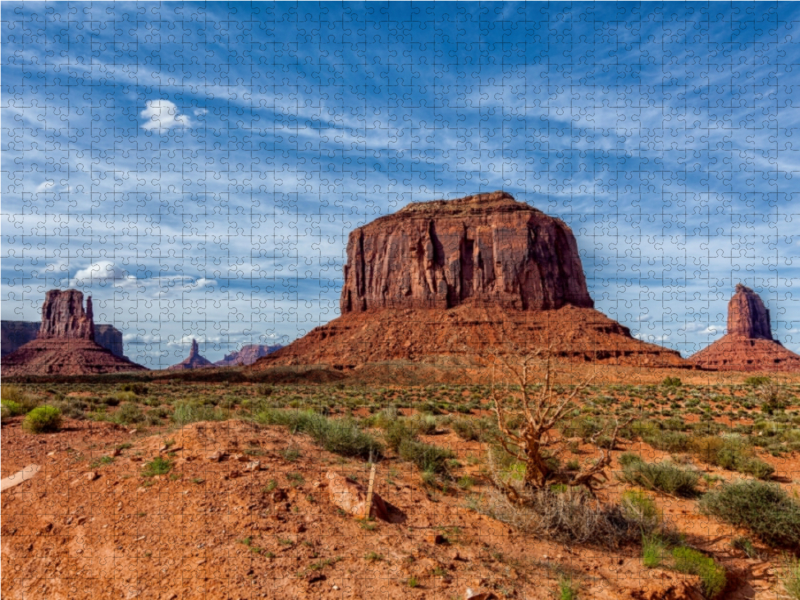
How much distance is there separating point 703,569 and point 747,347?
4594 inches

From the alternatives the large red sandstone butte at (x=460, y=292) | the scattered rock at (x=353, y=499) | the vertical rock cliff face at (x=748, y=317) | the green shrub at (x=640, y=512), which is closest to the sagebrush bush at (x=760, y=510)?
the green shrub at (x=640, y=512)

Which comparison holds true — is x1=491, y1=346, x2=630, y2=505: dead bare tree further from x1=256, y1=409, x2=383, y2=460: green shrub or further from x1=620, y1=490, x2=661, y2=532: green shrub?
x1=256, y1=409, x2=383, y2=460: green shrub

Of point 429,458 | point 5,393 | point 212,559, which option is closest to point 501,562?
point 212,559

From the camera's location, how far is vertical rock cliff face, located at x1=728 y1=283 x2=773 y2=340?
11494 cm

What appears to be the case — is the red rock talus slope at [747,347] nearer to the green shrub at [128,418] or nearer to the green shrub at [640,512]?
the green shrub at [640,512]

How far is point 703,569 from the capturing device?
5734 millimetres

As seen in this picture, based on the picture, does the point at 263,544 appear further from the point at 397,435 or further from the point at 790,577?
the point at 790,577

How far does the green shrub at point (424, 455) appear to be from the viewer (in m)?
9.27


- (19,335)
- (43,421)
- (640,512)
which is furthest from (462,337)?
(19,335)

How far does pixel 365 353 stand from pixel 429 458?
202 feet

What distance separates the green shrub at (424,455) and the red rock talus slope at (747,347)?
77.7 metres

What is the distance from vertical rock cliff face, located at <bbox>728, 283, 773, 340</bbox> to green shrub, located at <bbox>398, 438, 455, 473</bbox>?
129m

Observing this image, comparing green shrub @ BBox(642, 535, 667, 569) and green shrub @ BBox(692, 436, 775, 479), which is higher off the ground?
green shrub @ BBox(642, 535, 667, 569)

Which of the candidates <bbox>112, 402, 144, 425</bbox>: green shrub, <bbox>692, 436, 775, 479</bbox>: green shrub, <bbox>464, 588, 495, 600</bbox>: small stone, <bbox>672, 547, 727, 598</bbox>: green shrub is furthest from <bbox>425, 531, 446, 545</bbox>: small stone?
<bbox>112, 402, 144, 425</bbox>: green shrub
